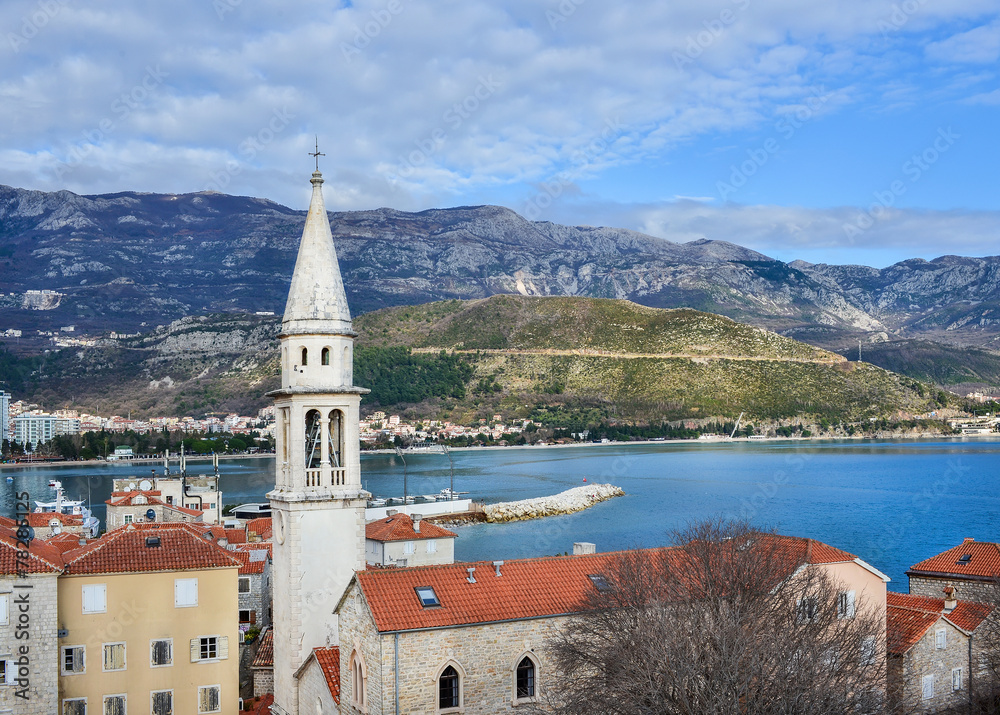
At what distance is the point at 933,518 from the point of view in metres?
68.9

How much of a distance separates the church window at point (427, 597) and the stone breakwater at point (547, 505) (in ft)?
190

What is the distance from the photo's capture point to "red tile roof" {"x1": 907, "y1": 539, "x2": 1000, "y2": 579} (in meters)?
25.1

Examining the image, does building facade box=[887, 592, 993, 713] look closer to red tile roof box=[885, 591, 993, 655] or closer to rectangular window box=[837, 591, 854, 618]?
red tile roof box=[885, 591, 993, 655]

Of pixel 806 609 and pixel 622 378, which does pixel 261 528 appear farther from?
pixel 622 378

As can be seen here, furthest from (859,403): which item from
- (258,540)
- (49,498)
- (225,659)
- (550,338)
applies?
(225,659)

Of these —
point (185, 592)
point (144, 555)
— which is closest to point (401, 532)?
point (185, 592)

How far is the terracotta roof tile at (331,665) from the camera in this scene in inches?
627

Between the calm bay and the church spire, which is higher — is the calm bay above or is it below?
below

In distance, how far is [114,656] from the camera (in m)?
19.7

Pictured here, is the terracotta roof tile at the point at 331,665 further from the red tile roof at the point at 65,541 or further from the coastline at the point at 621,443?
the coastline at the point at 621,443

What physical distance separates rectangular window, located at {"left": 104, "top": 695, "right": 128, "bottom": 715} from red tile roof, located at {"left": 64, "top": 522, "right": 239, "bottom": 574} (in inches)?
99.3

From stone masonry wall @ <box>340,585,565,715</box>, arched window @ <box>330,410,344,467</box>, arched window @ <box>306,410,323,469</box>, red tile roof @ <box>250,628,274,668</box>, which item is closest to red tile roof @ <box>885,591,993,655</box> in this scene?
stone masonry wall @ <box>340,585,565,715</box>

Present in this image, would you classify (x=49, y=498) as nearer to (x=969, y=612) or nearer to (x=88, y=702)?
(x=88, y=702)

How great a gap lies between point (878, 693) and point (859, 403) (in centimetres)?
17589
